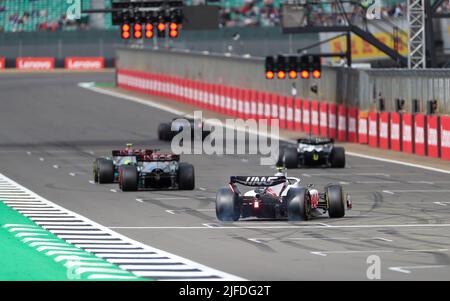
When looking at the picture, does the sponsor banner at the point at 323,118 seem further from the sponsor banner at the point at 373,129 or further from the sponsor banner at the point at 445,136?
the sponsor banner at the point at 445,136

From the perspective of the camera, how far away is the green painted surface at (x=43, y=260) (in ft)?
64.5

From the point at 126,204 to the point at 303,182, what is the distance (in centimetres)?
766

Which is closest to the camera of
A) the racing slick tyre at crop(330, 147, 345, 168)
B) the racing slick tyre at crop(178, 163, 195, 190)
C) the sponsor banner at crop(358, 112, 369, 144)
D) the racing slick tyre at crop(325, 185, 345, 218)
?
the racing slick tyre at crop(325, 185, 345, 218)

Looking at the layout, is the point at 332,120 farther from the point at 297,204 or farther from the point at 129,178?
the point at 297,204

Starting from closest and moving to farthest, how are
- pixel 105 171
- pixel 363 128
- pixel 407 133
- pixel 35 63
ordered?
pixel 105 171 → pixel 407 133 → pixel 363 128 → pixel 35 63

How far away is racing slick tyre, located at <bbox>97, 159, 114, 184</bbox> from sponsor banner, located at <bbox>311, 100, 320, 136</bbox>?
77.7 ft

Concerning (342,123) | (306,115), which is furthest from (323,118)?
(342,123)

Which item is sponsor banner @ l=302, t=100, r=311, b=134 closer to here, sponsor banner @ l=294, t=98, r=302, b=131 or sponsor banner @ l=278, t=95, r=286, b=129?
sponsor banner @ l=294, t=98, r=302, b=131

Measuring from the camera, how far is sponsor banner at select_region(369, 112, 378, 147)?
176 ft

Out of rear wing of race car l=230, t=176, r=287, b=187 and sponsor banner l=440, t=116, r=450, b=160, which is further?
sponsor banner l=440, t=116, r=450, b=160

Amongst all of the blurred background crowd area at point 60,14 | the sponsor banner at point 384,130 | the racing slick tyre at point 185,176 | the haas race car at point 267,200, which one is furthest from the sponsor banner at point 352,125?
the blurred background crowd area at point 60,14

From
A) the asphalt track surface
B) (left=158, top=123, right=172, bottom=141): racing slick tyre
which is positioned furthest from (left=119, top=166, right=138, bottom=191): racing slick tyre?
(left=158, top=123, right=172, bottom=141): racing slick tyre

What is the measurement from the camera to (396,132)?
168 feet

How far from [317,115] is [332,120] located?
7.02 feet
